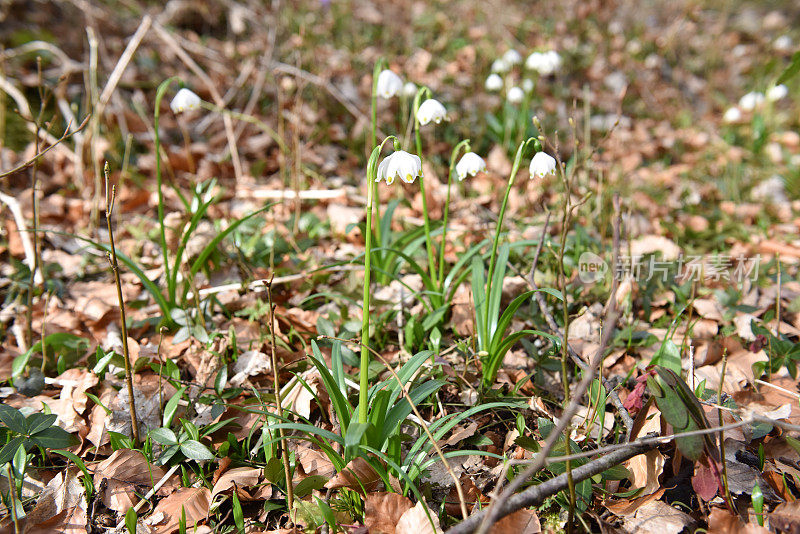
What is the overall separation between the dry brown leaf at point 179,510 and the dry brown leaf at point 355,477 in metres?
0.33

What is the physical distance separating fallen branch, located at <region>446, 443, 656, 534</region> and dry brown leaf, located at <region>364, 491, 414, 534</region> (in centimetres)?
23

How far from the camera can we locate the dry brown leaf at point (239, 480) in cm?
132

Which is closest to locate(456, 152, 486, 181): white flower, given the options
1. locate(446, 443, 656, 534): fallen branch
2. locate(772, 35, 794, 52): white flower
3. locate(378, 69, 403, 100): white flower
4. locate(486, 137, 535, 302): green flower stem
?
locate(486, 137, 535, 302): green flower stem

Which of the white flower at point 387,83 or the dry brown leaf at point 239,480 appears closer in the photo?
the dry brown leaf at point 239,480

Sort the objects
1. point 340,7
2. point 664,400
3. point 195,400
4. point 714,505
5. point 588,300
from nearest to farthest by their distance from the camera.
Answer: point 664,400 < point 714,505 < point 195,400 < point 588,300 < point 340,7

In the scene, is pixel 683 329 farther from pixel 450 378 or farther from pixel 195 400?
pixel 195 400

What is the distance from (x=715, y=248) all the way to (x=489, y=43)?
3.24m

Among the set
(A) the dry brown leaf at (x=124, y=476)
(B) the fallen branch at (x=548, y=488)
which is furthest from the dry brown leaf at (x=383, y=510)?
(A) the dry brown leaf at (x=124, y=476)

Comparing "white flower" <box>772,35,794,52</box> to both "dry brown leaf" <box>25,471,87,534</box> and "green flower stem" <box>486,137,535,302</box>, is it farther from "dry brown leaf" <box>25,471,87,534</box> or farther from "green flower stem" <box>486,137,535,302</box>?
"dry brown leaf" <box>25,471,87,534</box>

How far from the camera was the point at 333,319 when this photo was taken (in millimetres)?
1912

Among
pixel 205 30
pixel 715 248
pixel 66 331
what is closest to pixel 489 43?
pixel 205 30

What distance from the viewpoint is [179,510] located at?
4.21 feet

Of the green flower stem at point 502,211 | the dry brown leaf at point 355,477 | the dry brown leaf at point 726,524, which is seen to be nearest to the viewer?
the dry brown leaf at point 726,524

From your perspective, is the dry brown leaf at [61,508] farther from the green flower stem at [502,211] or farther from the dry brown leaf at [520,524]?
the green flower stem at [502,211]
